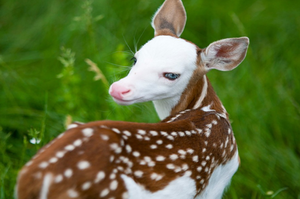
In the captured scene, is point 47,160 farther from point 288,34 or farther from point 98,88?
point 288,34

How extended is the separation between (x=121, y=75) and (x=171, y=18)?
3.06 feet

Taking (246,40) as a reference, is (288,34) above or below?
below

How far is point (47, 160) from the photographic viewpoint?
63.2 inches

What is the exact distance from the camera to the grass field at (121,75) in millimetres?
3064

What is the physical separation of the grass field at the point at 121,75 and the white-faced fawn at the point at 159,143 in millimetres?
442

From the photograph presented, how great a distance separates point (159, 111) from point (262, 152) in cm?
107

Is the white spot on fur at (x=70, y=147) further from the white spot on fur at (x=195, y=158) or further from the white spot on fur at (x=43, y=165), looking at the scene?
the white spot on fur at (x=195, y=158)

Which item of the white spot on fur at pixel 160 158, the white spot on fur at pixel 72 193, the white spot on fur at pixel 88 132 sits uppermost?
the white spot on fur at pixel 88 132

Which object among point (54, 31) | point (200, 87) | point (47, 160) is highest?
point (47, 160)

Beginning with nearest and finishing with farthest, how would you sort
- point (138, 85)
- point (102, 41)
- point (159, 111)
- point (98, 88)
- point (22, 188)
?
point (22, 188), point (138, 85), point (159, 111), point (98, 88), point (102, 41)

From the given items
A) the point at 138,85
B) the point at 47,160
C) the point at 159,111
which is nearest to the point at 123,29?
the point at 159,111

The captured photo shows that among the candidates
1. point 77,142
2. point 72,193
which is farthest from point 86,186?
point 77,142

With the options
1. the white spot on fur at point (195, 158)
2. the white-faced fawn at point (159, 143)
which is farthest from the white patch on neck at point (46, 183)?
the white spot on fur at point (195, 158)

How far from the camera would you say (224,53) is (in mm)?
2301
